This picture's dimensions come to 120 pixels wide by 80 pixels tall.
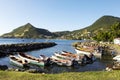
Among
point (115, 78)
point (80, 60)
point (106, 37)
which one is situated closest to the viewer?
point (115, 78)

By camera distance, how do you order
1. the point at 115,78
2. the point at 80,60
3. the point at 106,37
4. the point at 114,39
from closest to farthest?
1. the point at 115,78
2. the point at 80,60
3. the point at 114,39
4. the point at 106,37

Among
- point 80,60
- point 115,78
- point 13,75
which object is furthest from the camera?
point 80,60

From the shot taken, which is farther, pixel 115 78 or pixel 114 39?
pixel 114 39

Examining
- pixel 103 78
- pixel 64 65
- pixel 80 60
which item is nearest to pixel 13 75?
pixel 103 78

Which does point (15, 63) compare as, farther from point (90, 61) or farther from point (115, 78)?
point (115, 78)

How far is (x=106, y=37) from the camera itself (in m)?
146

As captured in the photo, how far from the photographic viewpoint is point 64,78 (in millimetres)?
22188

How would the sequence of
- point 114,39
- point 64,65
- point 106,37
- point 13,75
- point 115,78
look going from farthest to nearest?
1. point 106,37
2. point 114,39
3. point 64,65
4. point 13,75
5. point 115,78

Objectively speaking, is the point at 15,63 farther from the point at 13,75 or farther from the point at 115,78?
the point at 115,78

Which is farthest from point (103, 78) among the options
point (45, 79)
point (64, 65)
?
point (64, 65)

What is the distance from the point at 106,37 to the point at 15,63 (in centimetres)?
9746

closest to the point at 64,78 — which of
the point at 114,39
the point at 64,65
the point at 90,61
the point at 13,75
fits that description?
the point at 13,75

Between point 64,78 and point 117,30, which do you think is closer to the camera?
point 64,78

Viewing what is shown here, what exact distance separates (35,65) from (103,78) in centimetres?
3363
